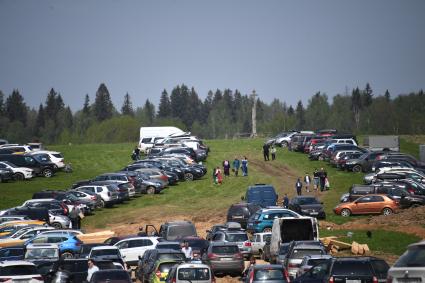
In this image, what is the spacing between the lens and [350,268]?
20.6 m

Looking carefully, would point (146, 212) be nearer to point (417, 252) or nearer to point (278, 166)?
point (278, 166)

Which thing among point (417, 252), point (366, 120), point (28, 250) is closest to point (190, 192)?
point (28, 250)

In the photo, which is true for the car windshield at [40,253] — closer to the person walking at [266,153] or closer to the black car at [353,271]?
the black car at [353,271]

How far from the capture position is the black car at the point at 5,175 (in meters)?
60.8

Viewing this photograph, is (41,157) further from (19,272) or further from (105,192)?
(19,272)

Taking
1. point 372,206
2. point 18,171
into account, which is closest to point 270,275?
point 372,206

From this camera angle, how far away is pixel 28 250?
32531 mm

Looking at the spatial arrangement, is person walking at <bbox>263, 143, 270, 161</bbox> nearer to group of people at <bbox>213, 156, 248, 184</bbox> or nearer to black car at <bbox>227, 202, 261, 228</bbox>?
group of people at <bbox>213, 156, 248, 184</bbox>

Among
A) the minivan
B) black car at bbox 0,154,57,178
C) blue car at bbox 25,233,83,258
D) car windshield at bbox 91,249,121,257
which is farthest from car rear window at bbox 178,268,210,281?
black car at bbox 0,154,57,178

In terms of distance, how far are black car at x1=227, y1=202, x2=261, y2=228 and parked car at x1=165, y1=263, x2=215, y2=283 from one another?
1961 centimetres

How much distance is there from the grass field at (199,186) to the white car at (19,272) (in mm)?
14387

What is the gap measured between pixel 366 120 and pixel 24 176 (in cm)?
13392

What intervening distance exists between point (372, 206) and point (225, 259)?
56.9ft

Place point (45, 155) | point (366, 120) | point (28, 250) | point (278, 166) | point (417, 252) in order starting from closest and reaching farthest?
point (417, 252)
point (28, 250)
point (45, 155)
point (278, 166)
point (366, 120)
